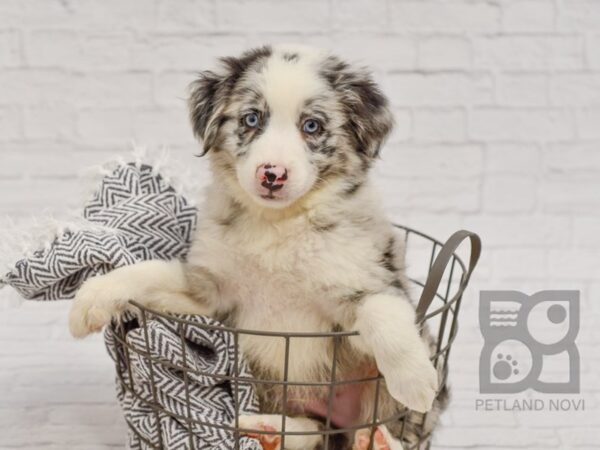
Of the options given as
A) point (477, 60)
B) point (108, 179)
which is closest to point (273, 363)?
point (108, 179)

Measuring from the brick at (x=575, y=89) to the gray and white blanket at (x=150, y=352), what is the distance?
182 cm

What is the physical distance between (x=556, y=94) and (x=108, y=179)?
1832 mm

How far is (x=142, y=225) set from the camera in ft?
7.60

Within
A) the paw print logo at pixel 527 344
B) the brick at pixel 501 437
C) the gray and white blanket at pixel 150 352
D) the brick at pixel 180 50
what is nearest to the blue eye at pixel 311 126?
the gray and white blanket at pixel 150 352

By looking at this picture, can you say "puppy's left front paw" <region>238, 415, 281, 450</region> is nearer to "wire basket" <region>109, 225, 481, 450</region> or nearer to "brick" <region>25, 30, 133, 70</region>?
"wire basket" <region>109, 225, 481, 450</region>

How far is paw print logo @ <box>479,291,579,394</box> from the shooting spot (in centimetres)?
262

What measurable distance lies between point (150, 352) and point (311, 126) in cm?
64

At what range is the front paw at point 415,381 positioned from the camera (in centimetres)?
178

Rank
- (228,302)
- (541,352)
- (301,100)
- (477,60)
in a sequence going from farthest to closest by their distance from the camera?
(477,60) < (541,352) < (228,302) < (301,100)

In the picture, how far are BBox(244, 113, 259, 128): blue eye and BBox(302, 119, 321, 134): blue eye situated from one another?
113 millimetres

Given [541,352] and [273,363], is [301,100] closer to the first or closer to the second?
[273,363]

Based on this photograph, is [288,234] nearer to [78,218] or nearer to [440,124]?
[78,218]

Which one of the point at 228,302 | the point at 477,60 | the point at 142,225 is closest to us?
the point at 228,302

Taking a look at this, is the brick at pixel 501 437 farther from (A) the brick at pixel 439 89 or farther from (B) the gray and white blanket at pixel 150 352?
(A) the brick at pixel 439 89
